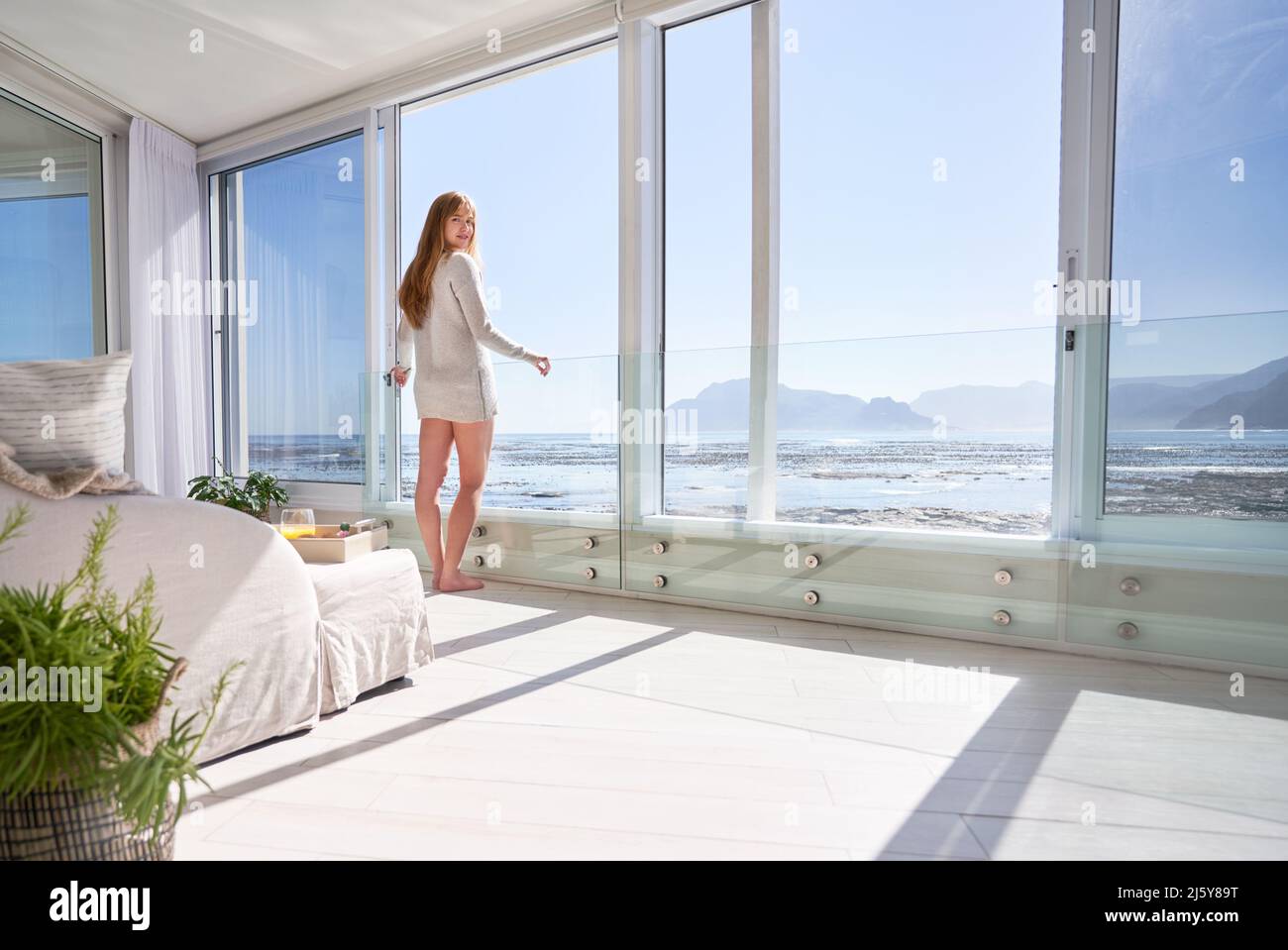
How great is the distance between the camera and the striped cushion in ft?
4.03

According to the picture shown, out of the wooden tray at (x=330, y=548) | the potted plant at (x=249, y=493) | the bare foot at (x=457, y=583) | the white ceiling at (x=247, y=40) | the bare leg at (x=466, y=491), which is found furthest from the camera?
the potted plant at (x=249, y=493)

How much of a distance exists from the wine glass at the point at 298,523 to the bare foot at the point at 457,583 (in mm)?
773

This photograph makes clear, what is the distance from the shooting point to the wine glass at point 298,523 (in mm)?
2225

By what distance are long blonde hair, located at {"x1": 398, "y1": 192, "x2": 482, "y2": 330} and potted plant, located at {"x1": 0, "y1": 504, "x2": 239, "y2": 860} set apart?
89.2 inches

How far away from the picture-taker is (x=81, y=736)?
753 millimetres

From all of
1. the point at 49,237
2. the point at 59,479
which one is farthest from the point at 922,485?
the point at 49,237

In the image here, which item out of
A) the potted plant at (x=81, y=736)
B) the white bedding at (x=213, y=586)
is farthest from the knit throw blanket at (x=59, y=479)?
the potted plant at (x=81, y=736)

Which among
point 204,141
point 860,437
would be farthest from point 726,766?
point 204,141

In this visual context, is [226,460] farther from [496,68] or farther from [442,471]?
[496,68]

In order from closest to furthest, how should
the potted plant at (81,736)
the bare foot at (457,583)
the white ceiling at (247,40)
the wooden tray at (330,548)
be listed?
the potted plant at (81,736), the wooden tray at (330,548), the bare foot at (457,583), the white ceiling at (247,40)

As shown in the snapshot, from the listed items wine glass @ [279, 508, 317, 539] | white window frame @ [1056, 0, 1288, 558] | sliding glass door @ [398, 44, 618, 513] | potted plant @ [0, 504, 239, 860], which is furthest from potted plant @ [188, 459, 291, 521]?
white window frame @ [1056, 0, 1288, 558]

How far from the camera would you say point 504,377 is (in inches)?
130

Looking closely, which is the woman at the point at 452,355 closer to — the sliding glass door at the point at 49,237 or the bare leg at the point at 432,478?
the bare leg at the point at 432,478

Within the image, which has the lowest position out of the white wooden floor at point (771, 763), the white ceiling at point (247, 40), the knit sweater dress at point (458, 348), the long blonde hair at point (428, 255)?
the white wooden floor at point (771, 763)
